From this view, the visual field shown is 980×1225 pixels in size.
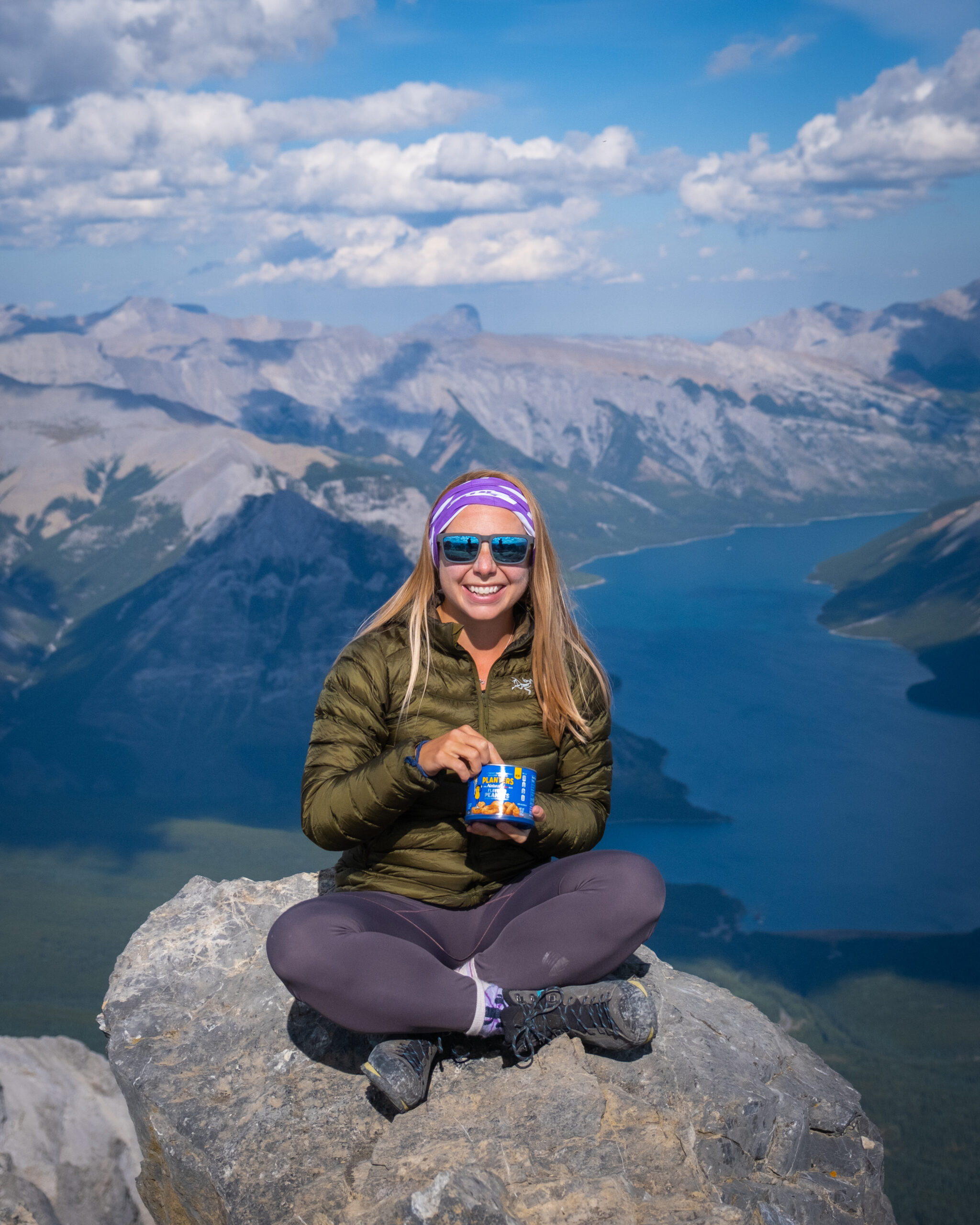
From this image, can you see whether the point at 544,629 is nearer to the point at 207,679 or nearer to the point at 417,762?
the point at 417,762

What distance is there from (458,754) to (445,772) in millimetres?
333

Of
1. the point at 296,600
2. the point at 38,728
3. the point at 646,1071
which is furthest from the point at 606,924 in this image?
the point at 296,600

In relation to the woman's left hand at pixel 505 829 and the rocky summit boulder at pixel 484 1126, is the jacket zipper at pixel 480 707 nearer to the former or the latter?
the woman's left hand at pixel 505 829

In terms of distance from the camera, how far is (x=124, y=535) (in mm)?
126188

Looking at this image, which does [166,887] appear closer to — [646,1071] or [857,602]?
[646,1071]

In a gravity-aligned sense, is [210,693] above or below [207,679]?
below

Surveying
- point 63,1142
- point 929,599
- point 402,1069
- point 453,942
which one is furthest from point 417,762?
point 929,599

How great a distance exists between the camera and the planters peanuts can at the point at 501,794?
4.28 metres

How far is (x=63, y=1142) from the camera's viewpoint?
701 inches

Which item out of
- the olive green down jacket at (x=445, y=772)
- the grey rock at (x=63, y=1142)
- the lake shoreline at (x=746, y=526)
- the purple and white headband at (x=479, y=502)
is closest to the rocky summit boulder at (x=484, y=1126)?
the olive green down jacket at (x=445, y=772)

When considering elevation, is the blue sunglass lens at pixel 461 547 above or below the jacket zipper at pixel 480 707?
above

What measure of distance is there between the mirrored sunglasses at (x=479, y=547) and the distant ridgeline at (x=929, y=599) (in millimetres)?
109035

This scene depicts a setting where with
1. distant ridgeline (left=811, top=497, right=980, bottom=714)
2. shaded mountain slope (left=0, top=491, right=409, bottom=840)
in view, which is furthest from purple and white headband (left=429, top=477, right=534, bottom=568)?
distant ridgeline (left=811, top=497, right=980, bottom=714)

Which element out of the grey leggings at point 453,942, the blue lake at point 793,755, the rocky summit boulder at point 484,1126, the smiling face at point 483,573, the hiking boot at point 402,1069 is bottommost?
Answer: the blue lake at point 793,755
